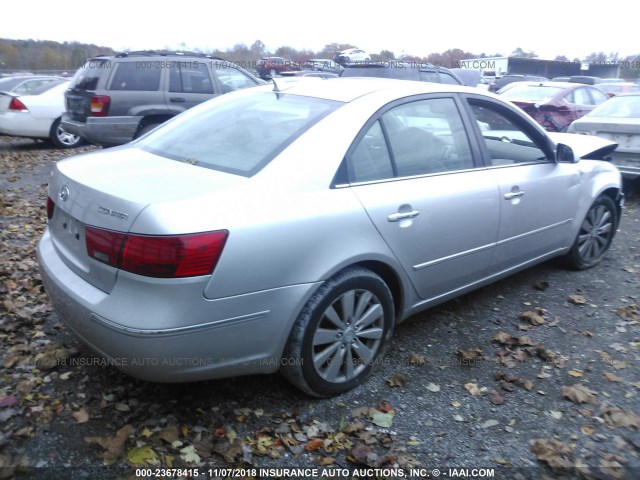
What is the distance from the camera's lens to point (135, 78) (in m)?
8.48

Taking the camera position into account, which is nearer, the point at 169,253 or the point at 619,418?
the point at 169,253

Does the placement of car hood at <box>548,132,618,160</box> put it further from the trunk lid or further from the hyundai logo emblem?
the hyundai logo emblem

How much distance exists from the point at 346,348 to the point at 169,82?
268 inches

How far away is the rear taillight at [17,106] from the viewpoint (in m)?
10.4

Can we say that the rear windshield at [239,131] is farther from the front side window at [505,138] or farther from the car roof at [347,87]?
the front side window at [505,138]

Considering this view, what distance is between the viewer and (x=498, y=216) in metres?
3.86

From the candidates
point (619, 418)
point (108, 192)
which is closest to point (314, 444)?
point (108, 192)

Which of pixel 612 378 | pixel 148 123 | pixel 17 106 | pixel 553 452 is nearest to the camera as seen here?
pixel 553 452

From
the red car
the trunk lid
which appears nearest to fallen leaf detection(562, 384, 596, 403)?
the trunk lid

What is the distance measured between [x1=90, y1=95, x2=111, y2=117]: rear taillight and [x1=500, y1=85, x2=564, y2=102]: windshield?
8160 millimetres

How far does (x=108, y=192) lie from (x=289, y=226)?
869mm

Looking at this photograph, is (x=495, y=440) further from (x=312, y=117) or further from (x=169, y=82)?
(x=169, y=82)

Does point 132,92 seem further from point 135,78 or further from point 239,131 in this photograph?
point 239,131

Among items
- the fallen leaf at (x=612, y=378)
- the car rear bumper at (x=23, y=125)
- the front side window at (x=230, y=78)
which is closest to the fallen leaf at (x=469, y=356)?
the fallen leaf at (x=612, y=378)
